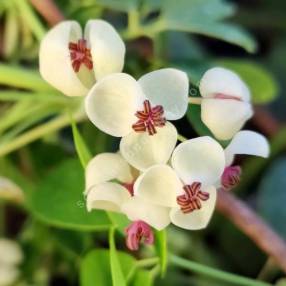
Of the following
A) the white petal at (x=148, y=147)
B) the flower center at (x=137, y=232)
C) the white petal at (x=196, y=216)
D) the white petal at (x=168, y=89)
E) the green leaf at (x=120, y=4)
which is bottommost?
the flower center at (x=137, y=232)

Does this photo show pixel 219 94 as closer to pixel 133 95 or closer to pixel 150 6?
pixel 133 95

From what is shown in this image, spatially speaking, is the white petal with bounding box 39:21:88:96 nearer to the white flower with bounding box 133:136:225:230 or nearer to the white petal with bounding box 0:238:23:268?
the white flower with bounding box 133:136:225:230

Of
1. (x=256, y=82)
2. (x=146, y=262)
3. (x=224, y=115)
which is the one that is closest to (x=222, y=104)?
(x=224, y=115)

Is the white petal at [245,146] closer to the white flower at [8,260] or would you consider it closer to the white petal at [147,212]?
the white petal at [147,212]

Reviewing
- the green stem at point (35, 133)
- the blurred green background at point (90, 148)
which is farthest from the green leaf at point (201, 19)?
the green stem at point (35, 133)

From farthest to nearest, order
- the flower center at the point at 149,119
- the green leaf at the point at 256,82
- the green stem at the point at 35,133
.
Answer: the green leaf at the point at 256,82
the green stem at the point at 35,133
the flower center at the point at 149,119

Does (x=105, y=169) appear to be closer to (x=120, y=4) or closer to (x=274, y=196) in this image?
(x=120, y=4)

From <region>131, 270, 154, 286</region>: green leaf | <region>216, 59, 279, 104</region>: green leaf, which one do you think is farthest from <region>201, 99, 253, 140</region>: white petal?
<region>216, 59, 279, 104</region>: green leaf
